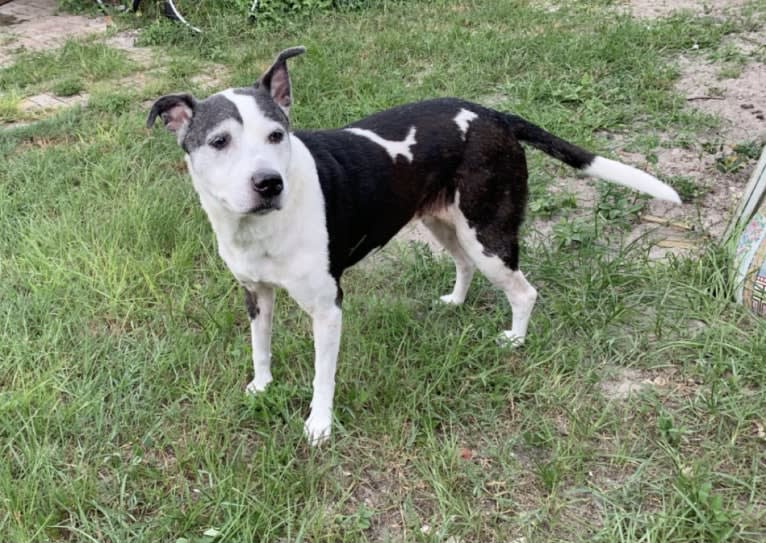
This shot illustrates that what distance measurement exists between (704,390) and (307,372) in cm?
179

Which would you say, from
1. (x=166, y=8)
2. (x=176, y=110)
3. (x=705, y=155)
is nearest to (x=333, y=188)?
(x=176, y=110)

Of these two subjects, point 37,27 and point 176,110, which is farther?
point 37,27

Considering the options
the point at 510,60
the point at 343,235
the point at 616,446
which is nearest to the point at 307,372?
the point at 343,235

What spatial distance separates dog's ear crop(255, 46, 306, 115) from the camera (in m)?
2.52

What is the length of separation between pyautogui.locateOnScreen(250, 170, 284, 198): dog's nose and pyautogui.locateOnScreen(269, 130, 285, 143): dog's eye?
184mm

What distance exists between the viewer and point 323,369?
2.69 m

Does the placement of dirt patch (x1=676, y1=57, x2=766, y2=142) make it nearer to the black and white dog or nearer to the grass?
the grass

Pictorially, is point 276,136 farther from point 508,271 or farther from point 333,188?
point 508,271

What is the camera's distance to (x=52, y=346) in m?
3.17

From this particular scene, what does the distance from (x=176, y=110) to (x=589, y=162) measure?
1.86 m

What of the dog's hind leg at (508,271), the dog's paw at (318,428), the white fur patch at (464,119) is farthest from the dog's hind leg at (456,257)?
the dog's paw at (318,428)

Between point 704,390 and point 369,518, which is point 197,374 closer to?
point 369,518

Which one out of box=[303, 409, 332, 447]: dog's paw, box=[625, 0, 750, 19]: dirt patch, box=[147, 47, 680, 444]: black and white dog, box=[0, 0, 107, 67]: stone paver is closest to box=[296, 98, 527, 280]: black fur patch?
box=[147, 47, 680, 444]: black and white dog

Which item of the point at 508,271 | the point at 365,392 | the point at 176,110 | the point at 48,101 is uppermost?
the point at 176,110
